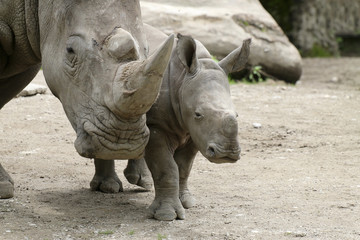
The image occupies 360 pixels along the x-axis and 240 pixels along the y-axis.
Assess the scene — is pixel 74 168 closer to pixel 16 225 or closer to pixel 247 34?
pixel 16 225

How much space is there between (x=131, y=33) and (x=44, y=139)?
11.0ft

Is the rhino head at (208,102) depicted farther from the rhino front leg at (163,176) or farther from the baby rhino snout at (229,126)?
the rhino front leg at (163,176)

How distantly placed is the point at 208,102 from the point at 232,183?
164 centimetres

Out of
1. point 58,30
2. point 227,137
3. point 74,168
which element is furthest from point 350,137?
point 58,30

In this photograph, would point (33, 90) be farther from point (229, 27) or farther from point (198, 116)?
point (198, 116)

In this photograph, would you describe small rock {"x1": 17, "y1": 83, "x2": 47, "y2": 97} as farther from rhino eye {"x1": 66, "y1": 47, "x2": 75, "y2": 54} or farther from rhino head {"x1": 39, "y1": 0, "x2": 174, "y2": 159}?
rhino eye {"x1": 66, "y1": 47, "x2": 75, "y2": 54}

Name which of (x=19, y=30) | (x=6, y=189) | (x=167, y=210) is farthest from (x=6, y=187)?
(x=167, y=210)

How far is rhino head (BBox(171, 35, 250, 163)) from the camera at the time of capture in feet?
15.0

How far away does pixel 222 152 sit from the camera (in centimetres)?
456

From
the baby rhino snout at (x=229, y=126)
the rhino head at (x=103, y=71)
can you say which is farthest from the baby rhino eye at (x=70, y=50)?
the baby rhino snout at (x=229, y=126)

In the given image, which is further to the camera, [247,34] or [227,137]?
[247,34]

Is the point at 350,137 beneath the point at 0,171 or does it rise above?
beneath

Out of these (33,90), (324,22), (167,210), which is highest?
(167,210)

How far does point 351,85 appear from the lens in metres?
12.3
